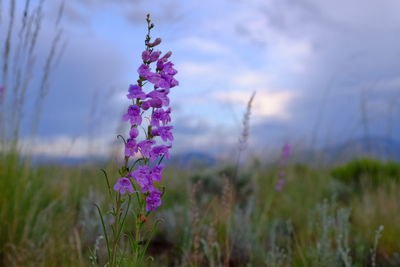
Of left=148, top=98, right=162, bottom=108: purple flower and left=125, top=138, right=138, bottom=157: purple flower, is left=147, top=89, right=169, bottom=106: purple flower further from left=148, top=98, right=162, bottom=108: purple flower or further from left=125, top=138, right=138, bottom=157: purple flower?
left=125, top=138, right=138, bottom=157: purple flower

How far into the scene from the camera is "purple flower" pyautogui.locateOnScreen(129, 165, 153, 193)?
1535 millimetres

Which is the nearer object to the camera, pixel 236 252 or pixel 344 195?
pixel 236 252

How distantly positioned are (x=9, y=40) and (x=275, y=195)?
4.83 metres

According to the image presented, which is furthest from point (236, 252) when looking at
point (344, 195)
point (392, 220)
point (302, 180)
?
point (302, 180)

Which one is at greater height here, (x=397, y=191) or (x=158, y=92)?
(x=158, y=92)

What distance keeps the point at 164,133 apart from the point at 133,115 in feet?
0.49

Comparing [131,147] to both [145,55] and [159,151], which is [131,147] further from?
[145,55]

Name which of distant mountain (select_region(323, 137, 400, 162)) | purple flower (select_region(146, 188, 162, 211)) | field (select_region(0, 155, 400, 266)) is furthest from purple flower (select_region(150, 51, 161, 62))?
distant mountain (select_region(323, 137, 400, 162))

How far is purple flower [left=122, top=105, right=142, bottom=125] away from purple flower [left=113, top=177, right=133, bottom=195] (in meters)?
0.20

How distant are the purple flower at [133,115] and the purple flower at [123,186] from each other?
20 cm

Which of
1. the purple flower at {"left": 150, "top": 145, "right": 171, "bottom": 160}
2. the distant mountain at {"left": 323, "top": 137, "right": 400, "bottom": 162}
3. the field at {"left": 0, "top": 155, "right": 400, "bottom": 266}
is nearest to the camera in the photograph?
the purple flower at {"left": 150, "top": 145, "right": 171, "bottom": 160}

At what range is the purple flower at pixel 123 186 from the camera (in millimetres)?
1517

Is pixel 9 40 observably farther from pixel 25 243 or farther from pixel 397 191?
pixel 397 191

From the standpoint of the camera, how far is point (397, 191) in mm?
6820
